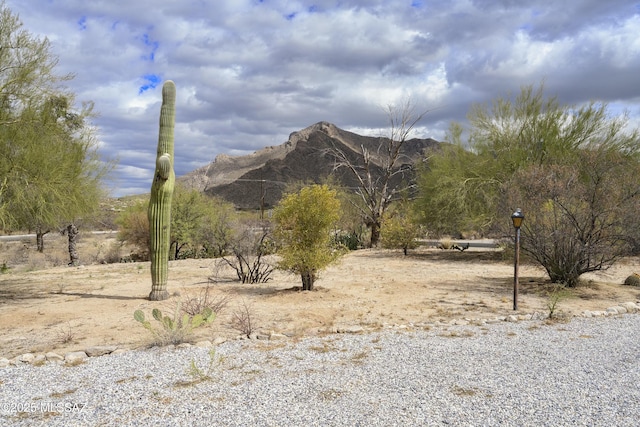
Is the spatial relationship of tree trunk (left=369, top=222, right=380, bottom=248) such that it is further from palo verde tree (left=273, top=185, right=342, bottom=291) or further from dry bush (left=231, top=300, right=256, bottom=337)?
dry bush (left=231, top=300, right=256, bottom=337)

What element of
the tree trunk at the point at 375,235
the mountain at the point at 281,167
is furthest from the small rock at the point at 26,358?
the mountain at the point at 281,167

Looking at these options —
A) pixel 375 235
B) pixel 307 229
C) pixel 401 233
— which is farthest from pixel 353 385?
pixel 375 235

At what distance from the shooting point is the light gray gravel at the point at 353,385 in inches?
167

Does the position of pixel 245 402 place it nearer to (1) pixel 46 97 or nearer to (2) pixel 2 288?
(1) pixel 46 97

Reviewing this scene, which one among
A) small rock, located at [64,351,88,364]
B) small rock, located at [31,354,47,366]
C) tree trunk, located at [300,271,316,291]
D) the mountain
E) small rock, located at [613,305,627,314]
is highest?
the mountain

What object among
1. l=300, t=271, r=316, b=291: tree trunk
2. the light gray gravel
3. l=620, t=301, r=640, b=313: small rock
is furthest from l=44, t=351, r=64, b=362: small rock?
l=620, t=301, r=640, b=313: small rock

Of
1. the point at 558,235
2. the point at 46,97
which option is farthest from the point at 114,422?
the point at 558,235

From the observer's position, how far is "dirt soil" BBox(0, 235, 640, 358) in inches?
302

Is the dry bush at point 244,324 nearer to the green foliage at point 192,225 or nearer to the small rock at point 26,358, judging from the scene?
the small rock at point 26,358

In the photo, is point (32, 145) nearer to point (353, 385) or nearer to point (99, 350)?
point (99, 350)

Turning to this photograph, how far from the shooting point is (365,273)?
14.8m

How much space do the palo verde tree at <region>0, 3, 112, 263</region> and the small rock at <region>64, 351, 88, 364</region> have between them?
14.3 ft

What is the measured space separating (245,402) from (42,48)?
363 inches

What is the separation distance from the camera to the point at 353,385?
504cm
